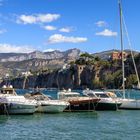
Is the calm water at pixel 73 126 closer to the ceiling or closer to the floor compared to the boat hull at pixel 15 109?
closer to the floor

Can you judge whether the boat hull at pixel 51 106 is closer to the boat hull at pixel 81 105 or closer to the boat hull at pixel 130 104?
the boat hull at pixel 81 105

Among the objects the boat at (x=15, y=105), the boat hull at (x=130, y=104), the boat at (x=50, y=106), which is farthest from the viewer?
the boat hull at (x=130, y=104)

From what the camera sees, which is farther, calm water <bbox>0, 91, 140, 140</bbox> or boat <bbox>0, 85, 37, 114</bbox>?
boat <bbox>0, 85, 37, 114</bbox>

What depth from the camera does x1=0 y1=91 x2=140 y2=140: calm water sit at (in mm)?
37438

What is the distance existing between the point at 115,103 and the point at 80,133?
24674mm

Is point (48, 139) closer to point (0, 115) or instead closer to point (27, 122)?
point (27, 122)

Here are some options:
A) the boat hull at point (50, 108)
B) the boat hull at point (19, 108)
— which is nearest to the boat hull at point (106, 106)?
the boat hull at point (50, 108)

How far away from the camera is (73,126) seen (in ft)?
147

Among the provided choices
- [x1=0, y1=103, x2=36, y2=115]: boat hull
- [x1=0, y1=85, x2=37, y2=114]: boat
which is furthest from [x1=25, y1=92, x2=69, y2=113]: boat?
[x1=0, y1=103, x2=36, y2=115]: boat hull

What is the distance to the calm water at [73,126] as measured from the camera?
1474 inches

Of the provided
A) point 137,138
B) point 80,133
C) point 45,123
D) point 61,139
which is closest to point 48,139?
point 61,139

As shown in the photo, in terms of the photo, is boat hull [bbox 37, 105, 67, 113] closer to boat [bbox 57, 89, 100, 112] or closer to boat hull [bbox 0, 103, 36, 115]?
boat [bbox 57, 89, 100, 112]

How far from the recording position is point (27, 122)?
156ft

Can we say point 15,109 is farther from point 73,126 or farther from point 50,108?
point 73,126
